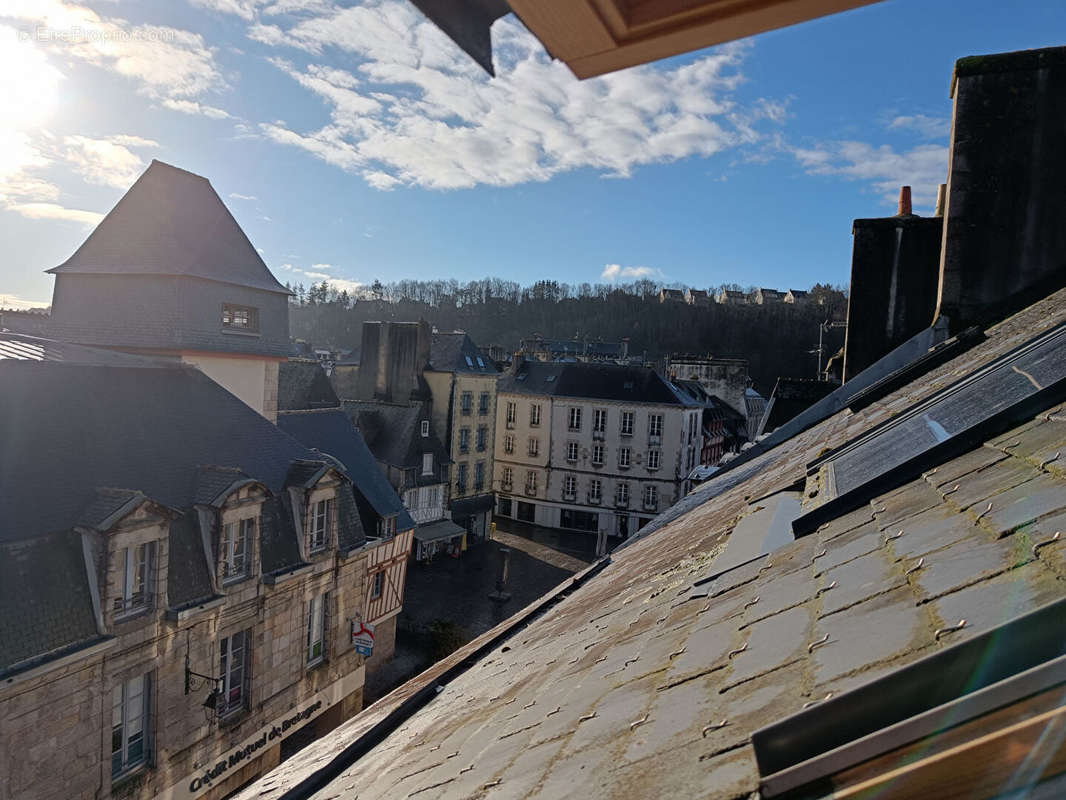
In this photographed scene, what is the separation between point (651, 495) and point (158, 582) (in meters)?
28.5

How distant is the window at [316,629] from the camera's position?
13.9m

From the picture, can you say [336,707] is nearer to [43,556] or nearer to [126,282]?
[43,556]

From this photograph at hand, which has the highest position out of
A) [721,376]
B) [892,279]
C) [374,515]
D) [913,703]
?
[892,279]

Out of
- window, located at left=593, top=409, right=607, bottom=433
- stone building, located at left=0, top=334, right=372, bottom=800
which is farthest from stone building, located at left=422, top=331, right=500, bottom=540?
stone building, located at left=0, top=334, right=372, bottom=800

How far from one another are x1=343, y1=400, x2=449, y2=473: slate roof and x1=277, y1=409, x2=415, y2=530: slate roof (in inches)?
296

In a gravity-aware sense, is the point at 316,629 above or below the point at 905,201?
below

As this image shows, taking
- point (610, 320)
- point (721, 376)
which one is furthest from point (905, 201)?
point (610, 320)

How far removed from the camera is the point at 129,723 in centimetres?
995

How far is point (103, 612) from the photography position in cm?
934

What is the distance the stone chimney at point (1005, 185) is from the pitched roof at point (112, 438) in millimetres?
11831

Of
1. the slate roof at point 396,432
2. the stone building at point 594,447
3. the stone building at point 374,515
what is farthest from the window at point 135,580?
the stone building at point 594,447

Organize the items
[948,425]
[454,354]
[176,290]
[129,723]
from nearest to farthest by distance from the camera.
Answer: [948,425], [129,723], [176,290], [454,354]

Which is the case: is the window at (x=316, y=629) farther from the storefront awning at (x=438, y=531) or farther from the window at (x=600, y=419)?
the window at (x=600, y=419)

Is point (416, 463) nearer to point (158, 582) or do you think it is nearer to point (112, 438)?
point (112, 438)
